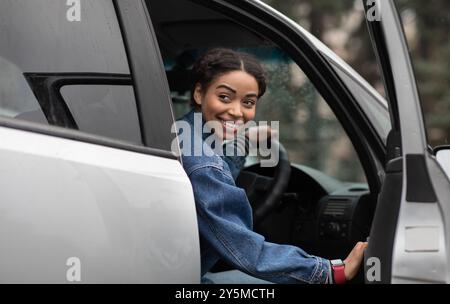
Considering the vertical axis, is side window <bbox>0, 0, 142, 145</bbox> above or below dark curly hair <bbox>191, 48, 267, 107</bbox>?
below

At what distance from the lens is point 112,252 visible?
1.58 metres

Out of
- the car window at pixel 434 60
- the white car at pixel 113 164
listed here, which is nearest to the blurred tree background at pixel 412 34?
the car window at pixel 434 60

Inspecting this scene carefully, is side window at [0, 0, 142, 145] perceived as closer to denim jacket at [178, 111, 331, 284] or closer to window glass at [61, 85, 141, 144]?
window glass at [61, 85, 141, 144]

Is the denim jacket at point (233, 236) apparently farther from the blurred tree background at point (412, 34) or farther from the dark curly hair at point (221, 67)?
the blurred tree background at point (412, 34)

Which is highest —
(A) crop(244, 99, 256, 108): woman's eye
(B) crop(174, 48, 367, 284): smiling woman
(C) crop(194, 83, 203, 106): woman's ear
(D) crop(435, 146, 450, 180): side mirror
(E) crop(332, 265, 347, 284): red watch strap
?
(C) crop(194, 83, 203, 106): woman's ear

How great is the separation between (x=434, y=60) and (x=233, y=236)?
12.6 m

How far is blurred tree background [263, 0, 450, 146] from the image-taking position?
13000 mm

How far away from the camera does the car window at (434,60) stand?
1301 centimetres

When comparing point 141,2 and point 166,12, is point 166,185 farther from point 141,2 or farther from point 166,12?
point 166,12

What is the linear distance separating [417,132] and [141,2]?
755mm

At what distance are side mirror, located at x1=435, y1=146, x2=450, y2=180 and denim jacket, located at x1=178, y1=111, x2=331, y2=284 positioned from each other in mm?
395

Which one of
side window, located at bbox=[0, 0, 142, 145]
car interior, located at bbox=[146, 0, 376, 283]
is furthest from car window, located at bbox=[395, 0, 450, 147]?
side window, located at bbox=[0, 0, 142, 145]

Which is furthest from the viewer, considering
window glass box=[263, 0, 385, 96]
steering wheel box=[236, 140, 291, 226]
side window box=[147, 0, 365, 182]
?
window glass box=[263, 0, 385, 96]

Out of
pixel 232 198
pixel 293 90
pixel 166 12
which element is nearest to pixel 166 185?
pixel 232 198
